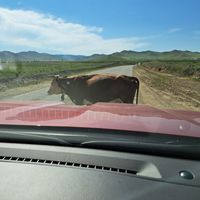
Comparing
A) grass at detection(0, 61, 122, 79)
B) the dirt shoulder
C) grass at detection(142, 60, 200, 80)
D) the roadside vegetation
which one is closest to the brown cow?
the dirt shoulder

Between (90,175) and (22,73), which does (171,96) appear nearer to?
(90,175)

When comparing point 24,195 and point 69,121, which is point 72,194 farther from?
point 69,121

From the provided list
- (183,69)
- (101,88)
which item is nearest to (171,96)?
(101,88)

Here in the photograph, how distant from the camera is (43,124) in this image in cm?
297

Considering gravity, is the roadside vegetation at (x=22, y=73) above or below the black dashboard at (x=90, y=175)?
below

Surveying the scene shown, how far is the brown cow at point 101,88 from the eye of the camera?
14.1 m

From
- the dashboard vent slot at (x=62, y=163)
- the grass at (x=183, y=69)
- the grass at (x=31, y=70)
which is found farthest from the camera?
the grass at (x=183, y=69)

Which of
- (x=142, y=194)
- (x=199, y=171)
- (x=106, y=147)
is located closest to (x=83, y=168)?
(x=106, y=147)

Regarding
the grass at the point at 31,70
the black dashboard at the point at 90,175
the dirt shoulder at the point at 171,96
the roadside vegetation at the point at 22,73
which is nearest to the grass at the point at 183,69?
the roadside vegetation at the point at 22,73

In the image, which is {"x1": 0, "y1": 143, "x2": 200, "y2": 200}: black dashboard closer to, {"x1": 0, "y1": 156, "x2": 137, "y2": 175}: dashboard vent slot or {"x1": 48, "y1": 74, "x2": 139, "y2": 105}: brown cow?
{"x1": 0, "y1": 156, "x2": 137, "y2": 175}: dashboard vent slot

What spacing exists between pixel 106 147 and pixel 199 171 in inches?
24.5

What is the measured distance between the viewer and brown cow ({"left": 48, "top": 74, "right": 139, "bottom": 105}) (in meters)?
14.1

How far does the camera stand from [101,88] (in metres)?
14.2

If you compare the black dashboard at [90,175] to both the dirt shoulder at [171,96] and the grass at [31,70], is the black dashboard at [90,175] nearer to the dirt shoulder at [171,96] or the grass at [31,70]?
the dirt shoulder at [171,96]
